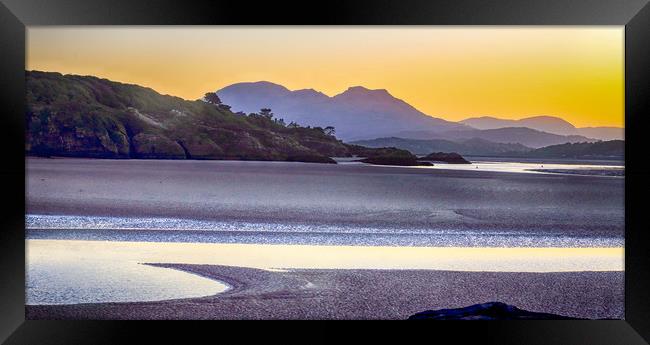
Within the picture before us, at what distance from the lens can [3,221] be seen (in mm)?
3854

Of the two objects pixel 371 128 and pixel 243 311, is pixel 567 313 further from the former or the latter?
pixel 371 128

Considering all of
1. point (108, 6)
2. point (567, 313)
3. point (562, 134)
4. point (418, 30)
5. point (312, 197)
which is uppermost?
point (418, 30)

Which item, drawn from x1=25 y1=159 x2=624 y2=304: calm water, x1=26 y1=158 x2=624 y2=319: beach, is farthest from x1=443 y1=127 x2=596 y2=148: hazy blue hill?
x1=26 y1=158 x2=624 y2=319: beach

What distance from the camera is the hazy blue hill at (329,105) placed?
760 centimetres

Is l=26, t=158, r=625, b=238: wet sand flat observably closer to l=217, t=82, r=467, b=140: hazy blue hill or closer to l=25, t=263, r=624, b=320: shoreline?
l=217, t=82, r=467, b=140: hazy blue hill

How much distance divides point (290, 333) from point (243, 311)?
73 centimetres

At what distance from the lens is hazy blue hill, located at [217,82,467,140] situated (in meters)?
7.60

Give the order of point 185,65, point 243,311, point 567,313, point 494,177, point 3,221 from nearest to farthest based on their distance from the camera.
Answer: point 3,221 < point 243,311 < point 567,313 < point 185,65 < point 494,177

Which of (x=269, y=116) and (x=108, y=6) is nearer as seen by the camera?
(x=108, y=6)

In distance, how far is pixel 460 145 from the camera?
807cm

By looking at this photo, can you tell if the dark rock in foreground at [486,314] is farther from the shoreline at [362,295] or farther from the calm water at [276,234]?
the calm water at [276,234]

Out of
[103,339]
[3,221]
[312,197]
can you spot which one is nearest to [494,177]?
[312,197]

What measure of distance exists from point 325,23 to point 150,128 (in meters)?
4.59

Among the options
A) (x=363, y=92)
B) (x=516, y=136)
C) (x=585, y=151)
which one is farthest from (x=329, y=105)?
(x=585, y=151)
